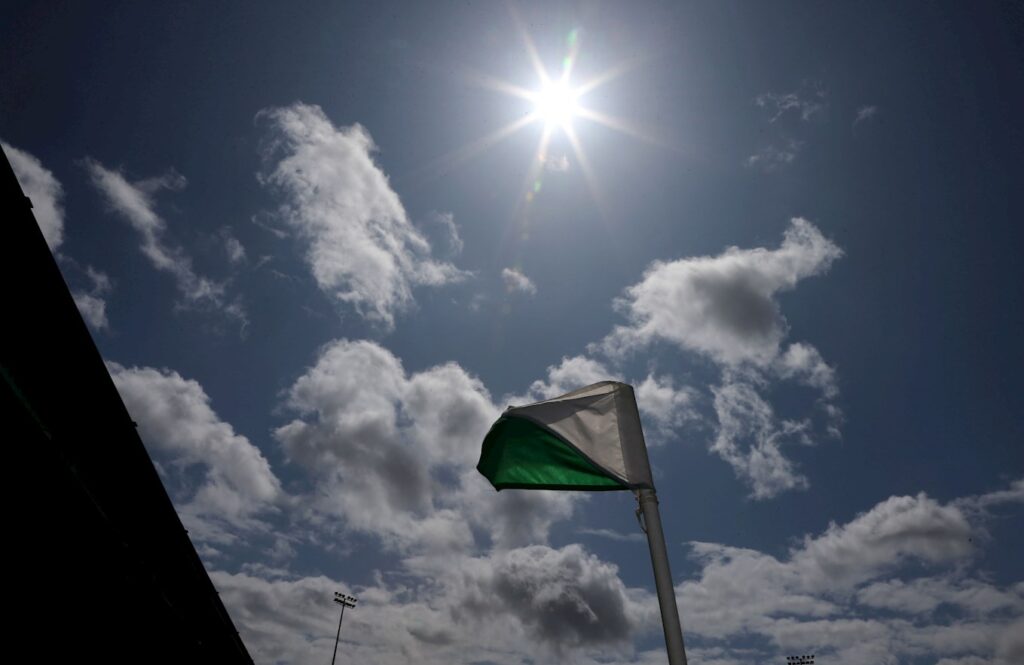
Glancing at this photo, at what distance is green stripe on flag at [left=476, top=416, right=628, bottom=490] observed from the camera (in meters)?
5.10

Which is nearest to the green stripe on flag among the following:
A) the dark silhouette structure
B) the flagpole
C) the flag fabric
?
the flag fabric

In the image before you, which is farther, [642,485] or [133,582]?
[133,582]

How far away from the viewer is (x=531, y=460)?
549 centimetres

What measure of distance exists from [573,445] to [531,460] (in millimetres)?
634

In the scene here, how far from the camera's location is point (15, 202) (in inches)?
155

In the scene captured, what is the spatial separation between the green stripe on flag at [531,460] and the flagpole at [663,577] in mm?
632

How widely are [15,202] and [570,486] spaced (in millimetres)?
4949

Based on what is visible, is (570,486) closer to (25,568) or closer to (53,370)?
(53,370)

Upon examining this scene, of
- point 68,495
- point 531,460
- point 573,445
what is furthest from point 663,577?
point 68,495

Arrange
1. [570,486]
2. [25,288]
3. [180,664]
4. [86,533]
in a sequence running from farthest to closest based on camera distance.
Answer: [180,664]
[86,533]
[570,486]
[25,288]

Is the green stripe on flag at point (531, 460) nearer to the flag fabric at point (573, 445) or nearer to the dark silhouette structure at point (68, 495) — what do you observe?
the flag fabric at point (573, 445)

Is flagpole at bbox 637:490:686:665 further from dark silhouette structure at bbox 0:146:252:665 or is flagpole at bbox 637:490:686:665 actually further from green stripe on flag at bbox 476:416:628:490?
dark silhouette structure at bbox 0:146:252:665

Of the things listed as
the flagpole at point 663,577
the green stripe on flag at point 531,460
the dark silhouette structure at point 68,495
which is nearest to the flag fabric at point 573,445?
the green stripe on flag at point 531,460

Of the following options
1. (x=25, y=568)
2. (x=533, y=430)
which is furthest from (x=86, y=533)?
(x=533, y=430)
